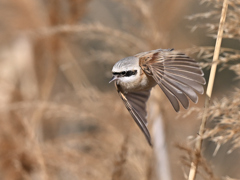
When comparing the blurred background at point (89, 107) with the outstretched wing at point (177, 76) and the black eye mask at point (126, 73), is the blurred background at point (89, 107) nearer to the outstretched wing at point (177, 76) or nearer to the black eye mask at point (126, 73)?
the outstretched wing at point (177, 76)

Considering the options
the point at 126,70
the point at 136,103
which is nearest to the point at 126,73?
the point at 126,70

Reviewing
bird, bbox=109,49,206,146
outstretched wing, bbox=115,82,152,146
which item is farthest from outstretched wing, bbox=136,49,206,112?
outstretched wing, bbox=115,82,152,146

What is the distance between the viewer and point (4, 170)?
2186 mm

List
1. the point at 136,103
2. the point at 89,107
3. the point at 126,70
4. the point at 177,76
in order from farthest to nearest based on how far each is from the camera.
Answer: the point at 89,107 → the point at 136,103 → the point at 126,70 → the point at 177,76

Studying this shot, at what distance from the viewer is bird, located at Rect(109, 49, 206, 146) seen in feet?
3.33

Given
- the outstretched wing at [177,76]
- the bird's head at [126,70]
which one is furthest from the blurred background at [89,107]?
the bird's head at [126,70]

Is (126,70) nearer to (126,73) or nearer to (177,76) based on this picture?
(126,73)

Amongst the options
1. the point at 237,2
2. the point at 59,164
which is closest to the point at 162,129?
the point at 59,164

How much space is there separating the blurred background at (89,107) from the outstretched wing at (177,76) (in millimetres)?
51

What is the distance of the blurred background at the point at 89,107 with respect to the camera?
5.34 feet

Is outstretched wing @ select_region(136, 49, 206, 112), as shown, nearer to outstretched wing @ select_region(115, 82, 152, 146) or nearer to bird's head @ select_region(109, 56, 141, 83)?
bird's head @ select_region(109, 56, 141, 83)

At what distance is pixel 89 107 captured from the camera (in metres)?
1.99

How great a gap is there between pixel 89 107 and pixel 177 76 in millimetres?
969

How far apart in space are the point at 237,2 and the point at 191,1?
1.98m
